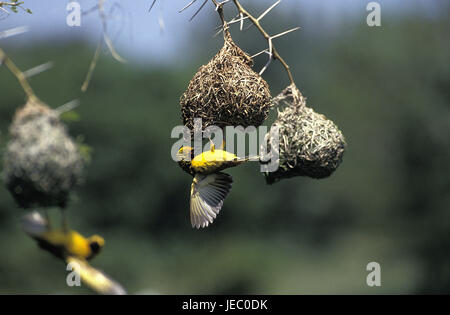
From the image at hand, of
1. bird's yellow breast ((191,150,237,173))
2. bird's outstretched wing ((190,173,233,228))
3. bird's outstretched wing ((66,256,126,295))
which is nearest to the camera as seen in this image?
bird's outstretched wing ((66,256,126,295))

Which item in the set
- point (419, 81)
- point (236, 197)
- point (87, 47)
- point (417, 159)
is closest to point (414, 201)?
point (417, 159)

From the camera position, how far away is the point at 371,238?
31.3 meters

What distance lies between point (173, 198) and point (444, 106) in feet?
30.9

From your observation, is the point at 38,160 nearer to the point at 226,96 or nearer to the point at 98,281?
the point at 98,281

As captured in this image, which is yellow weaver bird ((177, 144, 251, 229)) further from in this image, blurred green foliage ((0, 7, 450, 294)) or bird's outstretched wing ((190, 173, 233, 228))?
blurred green foliage ((0, 7, 450, 294))

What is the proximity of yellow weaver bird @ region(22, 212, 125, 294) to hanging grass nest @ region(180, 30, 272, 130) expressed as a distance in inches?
49.1

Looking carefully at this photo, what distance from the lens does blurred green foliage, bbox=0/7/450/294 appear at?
1866cm

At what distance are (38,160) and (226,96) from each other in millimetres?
1499

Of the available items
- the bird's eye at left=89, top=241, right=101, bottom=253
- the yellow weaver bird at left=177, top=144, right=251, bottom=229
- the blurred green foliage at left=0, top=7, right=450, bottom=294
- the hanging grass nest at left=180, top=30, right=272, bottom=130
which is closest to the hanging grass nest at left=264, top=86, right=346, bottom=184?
the hanging grass nest at left=180, top=30, right=272, bottom=130

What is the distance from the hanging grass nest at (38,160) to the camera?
397 centimetres

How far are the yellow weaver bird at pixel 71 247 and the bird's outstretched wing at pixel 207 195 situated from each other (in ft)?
2.83

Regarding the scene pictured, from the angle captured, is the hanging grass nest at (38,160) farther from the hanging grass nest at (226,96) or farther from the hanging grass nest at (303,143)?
the hanging grass nest at (303,143)
